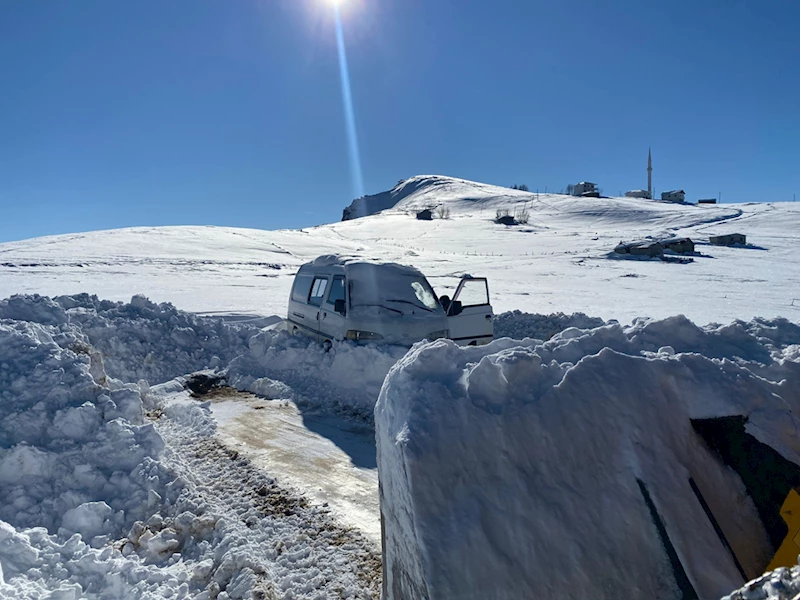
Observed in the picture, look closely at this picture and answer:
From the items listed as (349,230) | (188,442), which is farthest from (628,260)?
(349,230)

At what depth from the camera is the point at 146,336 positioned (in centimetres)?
1064

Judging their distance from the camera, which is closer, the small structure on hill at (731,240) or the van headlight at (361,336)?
the van headlight at (361,336)

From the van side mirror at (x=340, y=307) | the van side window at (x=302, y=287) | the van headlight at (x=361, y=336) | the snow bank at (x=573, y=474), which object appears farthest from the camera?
the van side window at (x=302, y=287)

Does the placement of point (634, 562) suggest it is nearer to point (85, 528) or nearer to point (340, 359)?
point (85, 528)

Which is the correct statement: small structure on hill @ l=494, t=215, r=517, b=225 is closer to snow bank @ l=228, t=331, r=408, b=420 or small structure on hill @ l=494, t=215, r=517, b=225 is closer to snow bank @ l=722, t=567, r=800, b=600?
snow bank @ l=228, t=331, r=408, b=420

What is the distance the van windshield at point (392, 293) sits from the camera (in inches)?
362

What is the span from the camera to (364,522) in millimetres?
4625

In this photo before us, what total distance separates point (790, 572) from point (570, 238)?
161 ft

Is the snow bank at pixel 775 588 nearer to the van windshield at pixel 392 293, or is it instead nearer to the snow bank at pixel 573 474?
the snow bank at pixel 573 474

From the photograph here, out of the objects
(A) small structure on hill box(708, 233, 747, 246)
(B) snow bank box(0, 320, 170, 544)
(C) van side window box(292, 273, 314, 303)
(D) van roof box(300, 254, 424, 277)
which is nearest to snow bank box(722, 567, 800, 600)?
(B) snow bank box(0, 320, 170, 544)

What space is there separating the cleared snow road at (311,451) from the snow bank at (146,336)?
7.93 feet

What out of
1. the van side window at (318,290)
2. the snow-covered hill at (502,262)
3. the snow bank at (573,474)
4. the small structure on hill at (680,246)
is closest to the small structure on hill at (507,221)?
the snow-covered hill at (502,262)

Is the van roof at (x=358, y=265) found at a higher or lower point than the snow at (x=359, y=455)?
higher

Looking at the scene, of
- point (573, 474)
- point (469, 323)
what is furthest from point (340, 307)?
point (573, 474)
